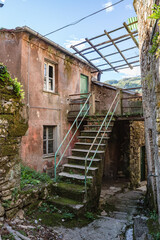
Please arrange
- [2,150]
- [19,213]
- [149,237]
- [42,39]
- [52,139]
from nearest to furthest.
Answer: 1. [149,237]
2. [2,150]
3. [19,213]
4. [42,39]
5. [52,139]

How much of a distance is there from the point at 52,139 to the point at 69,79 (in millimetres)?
3397

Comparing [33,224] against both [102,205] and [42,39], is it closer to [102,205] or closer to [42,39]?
[102,205]

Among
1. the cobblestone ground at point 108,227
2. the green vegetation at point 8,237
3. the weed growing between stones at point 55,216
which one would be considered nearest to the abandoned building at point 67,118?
the weed growing between stones at point 55,216

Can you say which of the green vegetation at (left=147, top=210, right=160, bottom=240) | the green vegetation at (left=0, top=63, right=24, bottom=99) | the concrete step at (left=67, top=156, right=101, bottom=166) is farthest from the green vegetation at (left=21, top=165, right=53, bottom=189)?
the green vegetation at (left=147, top=210, right=160, bottom=240)

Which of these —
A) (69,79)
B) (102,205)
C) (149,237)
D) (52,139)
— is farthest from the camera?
(69,79)

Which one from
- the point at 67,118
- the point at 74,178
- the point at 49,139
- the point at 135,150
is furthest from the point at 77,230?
the point at 135,150

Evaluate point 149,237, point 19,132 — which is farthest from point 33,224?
point 149,237

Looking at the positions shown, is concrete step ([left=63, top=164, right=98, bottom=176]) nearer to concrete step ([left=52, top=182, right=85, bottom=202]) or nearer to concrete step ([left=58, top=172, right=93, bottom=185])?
concrete step ([left=58, top=172, right=93, bottom=185])

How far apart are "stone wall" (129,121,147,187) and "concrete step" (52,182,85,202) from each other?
18.5 feet

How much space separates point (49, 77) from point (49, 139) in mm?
2963

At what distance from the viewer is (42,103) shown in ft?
26.6

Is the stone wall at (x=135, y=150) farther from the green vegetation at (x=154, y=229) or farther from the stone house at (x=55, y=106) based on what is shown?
the green vegetation at (x=154, y=229)

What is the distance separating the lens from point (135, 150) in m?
10.2

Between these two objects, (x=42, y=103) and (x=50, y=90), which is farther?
(x=50, y=90)
